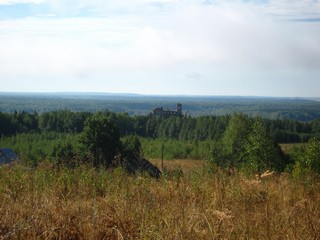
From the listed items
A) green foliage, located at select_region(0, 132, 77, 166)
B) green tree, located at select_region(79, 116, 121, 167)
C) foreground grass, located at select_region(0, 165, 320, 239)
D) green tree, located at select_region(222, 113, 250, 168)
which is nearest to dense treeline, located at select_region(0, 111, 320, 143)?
green foliage, located at select_region(0, 132, 77, 166)

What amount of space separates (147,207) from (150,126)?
359 feet

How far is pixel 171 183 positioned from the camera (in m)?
6.64

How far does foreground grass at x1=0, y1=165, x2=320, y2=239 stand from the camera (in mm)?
3973

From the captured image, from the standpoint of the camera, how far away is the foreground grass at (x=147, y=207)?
3.97 meters

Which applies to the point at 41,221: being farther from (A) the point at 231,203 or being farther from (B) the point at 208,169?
(B) the point at 208,169

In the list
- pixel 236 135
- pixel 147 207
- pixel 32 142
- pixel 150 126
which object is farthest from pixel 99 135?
pixel 150 126

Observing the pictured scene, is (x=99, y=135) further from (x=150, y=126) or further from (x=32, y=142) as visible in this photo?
(x=150, y=126)

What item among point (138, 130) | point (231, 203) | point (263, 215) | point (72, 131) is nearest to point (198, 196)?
point (231, 203)

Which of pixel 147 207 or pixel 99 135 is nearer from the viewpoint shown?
pixel 147 207

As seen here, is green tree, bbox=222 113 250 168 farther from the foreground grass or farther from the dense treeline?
the foreground grass

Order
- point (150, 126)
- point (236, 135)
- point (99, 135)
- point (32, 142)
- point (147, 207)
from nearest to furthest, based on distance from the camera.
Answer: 1. point (147, 207)
2. point (99, 135)
3. point (236, 135)
4. point (32, 142)
5. point (150, 126)

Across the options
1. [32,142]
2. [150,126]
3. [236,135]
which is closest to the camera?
[236,135]

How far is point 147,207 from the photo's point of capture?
4.91m

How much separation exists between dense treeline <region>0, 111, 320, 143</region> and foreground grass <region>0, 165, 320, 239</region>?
84.6 m
